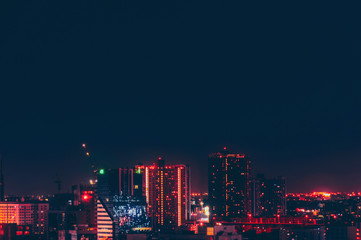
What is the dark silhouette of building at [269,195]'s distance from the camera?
2411 inches

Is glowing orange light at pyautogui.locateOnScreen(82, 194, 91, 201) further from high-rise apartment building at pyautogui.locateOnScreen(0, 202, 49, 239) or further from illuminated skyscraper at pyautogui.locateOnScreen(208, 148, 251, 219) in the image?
illuminated skyscraper at pyautogui.locateOnScreen(208, 148, 251, 219)

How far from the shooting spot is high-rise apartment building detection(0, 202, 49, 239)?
4716 centimetres

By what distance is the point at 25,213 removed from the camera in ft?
158

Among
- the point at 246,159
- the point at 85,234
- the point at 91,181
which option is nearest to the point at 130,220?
the point at 91,181

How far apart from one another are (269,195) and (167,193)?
1241 centimetres

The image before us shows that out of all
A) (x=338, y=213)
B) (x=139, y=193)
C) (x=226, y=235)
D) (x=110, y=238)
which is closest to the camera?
(x=226, y=235)

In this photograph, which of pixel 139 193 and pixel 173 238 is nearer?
pixel 173 238

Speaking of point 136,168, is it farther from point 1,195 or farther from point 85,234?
point 85,234

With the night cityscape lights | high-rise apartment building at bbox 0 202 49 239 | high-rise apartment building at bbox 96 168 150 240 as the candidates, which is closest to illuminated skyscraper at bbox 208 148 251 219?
the night cityscape lights

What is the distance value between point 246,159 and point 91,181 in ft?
64.5

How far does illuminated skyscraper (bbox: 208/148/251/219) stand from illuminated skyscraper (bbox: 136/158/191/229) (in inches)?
117

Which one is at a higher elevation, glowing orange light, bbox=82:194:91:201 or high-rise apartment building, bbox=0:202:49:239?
glowing orange light, bbox=82:194:91:201

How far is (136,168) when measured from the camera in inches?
2248

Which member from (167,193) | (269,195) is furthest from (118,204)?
(269,195)
